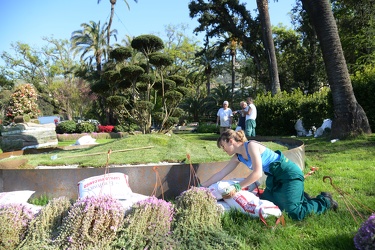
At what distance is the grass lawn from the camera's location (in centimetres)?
Result: 270

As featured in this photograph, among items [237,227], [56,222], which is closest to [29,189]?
[56,222]

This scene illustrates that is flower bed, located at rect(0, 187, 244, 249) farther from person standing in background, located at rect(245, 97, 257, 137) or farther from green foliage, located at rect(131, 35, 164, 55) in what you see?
green foliage, located at rect(131, 35, 164, 55)

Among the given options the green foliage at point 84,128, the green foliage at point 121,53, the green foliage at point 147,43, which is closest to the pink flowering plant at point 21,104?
the green foliage at point 84,128

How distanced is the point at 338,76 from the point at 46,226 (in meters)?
8.86

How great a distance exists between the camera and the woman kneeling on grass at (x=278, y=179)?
3.26 meters

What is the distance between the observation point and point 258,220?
307cm

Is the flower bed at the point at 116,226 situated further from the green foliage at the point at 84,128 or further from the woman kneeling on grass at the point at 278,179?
the green foliage at the point at 84,128

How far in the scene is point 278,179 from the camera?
3.42 m

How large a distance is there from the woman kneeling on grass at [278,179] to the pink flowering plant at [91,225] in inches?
49.8

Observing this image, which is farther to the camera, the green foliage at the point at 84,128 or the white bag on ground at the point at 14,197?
the green foliage at the point at 84,128

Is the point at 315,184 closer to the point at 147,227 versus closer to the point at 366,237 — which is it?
the point at 366,237

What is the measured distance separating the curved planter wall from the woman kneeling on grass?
0.84 m

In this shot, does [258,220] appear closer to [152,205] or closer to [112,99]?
[152,205]

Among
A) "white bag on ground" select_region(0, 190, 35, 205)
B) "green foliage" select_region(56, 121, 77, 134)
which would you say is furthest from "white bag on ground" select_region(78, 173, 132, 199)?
"green foliage" select_region(56, 121, 77, 134)
